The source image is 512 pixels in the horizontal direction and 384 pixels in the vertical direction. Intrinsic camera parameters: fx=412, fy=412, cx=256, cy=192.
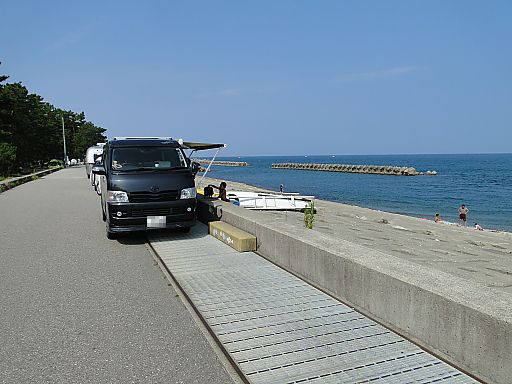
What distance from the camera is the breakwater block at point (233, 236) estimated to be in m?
7.57

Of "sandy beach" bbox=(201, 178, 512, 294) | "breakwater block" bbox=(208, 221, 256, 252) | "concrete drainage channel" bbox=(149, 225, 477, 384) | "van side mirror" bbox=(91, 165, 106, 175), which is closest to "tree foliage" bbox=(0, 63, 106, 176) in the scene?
"sandy beach" bbox=(201, 178, 512, 294)

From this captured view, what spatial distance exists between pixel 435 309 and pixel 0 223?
1199 centimetres

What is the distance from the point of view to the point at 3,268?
6828mm

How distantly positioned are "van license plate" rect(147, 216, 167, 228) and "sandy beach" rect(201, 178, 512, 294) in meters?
2.29

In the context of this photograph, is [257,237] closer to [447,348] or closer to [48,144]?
[447,348]

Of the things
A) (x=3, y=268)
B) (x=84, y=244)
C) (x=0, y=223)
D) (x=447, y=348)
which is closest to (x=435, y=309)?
(x=447, y=348)

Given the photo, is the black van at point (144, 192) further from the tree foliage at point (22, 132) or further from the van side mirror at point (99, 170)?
the tree foliage at point (22, 132)

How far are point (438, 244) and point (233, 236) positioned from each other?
31.2 ft

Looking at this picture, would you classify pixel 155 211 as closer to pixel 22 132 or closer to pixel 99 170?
pixel 99 170

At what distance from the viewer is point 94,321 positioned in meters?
4.46

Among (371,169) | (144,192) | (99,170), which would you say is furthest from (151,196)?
(371,169)

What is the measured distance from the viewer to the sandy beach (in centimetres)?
972

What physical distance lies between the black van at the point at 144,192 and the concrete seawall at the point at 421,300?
2956 millimetres

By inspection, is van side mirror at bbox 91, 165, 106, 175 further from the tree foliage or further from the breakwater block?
the tree foliage
